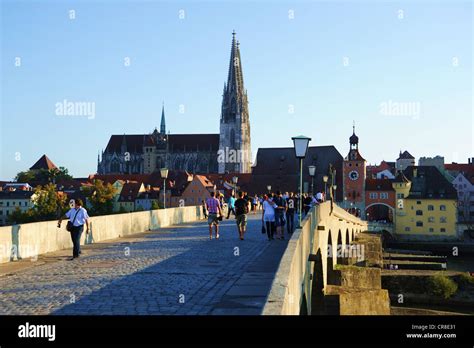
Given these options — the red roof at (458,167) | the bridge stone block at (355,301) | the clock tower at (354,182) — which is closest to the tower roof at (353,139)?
the clock tower at (354,182)

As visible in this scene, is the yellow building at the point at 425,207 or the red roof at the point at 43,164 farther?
the red roof at the point at 43,164

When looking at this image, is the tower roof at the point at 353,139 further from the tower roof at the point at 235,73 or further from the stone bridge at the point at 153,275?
the stone bridge at the point at 153,275

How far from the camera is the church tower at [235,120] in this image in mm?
138875

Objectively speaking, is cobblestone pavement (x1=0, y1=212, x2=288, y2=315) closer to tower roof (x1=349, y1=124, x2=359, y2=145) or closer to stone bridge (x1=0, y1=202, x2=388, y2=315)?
stone bridge (x1=0, y1=202, x2=388, y2=315)

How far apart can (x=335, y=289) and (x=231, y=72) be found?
119370 mm

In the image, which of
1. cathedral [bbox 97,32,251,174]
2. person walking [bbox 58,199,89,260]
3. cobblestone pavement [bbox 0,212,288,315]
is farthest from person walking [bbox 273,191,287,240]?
cathedral [bbox 97,32,251,174]

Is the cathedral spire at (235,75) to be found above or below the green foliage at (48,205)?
above

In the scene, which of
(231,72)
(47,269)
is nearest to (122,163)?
(231,72)

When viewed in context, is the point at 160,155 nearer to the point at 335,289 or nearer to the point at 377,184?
the point at 377,184

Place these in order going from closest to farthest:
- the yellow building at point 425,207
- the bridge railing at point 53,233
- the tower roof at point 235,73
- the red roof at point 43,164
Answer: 1. the bridge railing at point 53,233
2. the yellow building at point 425,207
3. the tower roof at point 235,73
4. the red roof at point 43,164

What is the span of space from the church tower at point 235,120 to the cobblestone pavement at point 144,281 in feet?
401

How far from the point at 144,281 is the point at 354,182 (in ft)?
310
